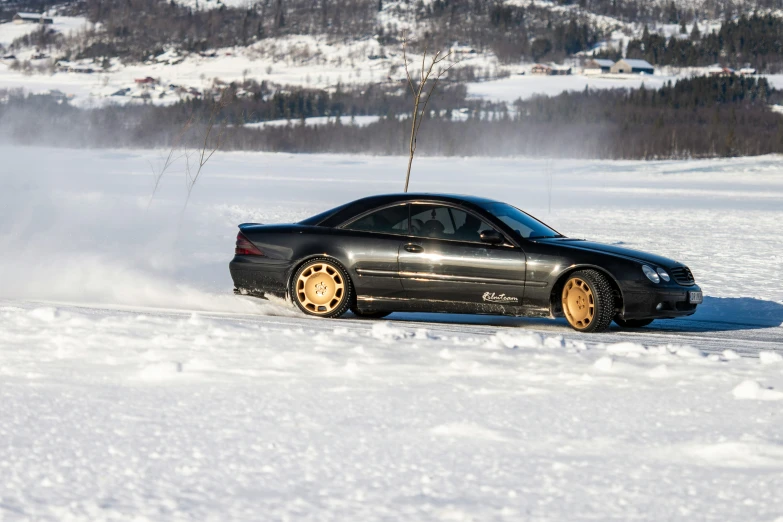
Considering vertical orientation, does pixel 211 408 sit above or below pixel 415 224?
below

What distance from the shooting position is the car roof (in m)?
10.2

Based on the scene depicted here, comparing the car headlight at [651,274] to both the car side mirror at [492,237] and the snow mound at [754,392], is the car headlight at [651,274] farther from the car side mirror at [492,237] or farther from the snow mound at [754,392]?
the snow mound at [754,392]

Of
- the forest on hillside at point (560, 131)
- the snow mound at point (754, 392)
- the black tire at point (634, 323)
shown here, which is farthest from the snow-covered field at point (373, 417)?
the forest on hillside at point (560, 131)

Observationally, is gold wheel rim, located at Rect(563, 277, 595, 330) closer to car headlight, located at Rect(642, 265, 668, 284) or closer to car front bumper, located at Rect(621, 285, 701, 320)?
car front bumper, located at Rect(621, 285, 701, 320)

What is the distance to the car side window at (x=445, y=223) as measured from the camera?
9.95m

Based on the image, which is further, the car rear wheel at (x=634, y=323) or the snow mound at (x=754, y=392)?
the car rear wheel at (x=634, y=323)

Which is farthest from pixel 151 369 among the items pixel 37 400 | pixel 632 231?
pixel 632 231

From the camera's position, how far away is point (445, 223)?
1006 cm

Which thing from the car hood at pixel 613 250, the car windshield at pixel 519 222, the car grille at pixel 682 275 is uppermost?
the car windshield at pixel 519 222

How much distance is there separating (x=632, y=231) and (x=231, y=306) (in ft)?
61.5

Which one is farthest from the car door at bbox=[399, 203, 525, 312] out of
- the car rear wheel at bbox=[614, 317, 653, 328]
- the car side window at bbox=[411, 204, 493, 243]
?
the car rear wheel at bbox=[614, 317, 653, 328]

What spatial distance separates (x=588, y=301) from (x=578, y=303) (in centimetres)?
10

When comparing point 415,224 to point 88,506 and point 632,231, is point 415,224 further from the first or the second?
point 632,231

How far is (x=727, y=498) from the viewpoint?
430 cm
